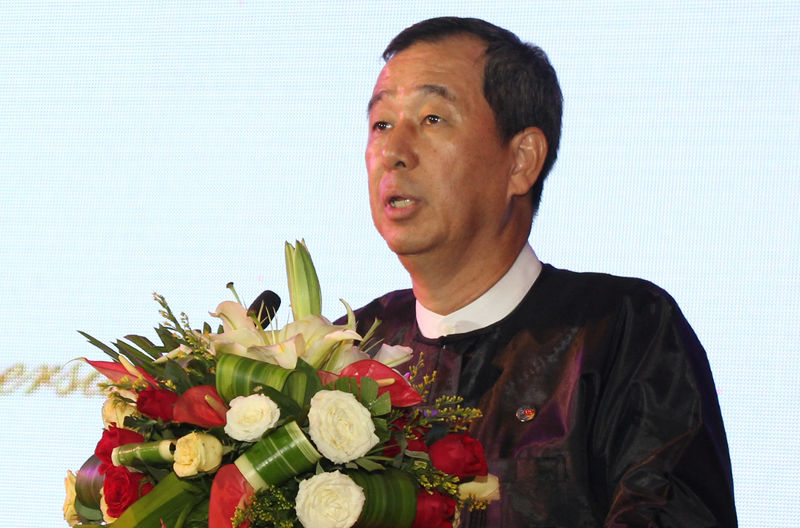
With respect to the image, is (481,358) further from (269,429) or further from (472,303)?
(269,429)

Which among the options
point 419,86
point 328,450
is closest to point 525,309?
point 419,86

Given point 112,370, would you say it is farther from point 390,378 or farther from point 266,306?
point 390,378

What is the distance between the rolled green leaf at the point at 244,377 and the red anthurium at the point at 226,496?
9 cm

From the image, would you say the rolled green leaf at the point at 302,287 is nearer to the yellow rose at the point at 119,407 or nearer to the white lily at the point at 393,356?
the white lily at the point at 393,356

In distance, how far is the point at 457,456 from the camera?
4.00 ft

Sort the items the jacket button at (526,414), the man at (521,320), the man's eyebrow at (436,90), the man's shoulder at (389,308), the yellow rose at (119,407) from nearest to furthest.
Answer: the yellow rose at (119,407) < the man at (521,320) < the jacket button at (526,414) < the man's eyebrow at (436,90) < the man's shoulder at (389,308)

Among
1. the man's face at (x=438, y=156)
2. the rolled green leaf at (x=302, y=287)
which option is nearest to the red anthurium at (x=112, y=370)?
the rolled green leaf at (x=302, y=287)

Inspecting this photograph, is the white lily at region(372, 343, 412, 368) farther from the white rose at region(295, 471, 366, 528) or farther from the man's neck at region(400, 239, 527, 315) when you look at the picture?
the man's neck at region(400, 239, 527, 315)

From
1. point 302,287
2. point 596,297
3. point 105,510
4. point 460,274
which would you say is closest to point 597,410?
point 596,297

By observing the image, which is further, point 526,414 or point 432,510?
point 526,414

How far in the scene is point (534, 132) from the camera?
1.89m

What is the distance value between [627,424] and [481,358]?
0.31 m

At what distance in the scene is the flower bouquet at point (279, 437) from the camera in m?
1.13

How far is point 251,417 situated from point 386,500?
0.18 m
